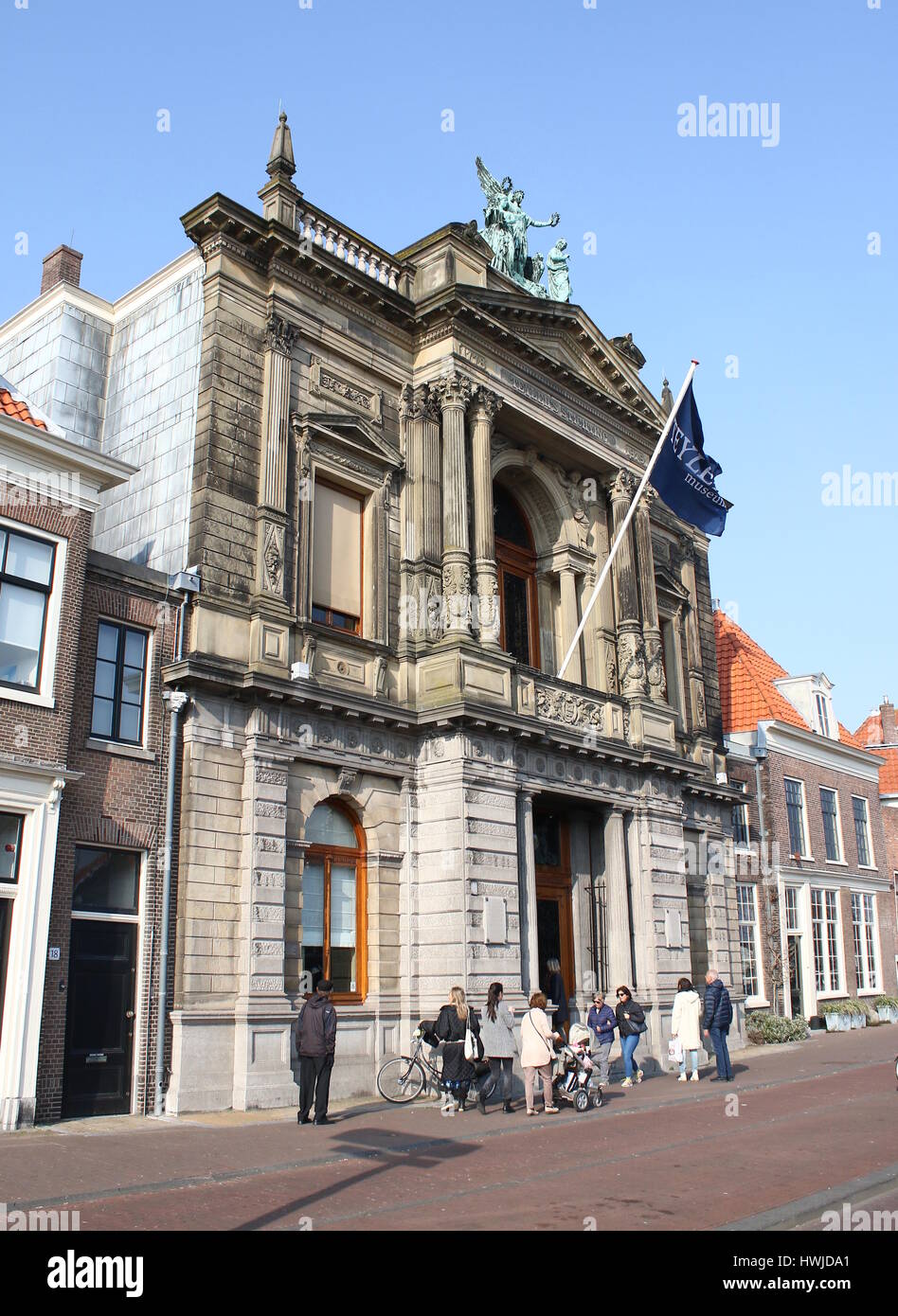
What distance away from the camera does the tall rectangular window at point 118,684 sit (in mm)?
17328

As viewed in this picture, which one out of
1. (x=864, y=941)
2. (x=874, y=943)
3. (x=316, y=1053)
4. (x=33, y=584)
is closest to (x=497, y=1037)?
(x=316, y=1053)

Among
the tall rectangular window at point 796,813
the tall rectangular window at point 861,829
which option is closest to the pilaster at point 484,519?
the tall rectangular window at point 796,813

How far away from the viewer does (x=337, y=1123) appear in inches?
620

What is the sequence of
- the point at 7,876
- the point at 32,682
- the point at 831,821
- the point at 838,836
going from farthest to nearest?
1. the point at 838,836
2. the point at 831,821
3. the point at 32,682
4. the point at 7,876

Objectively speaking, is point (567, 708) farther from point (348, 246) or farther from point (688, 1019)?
point (348, 246)

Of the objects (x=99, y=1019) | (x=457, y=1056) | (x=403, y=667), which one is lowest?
(x=457, y=1056)

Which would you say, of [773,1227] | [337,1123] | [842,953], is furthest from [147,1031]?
[842,953]

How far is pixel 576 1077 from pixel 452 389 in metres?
13.1

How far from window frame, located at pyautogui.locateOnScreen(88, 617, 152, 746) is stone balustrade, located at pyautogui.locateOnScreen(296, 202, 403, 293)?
27.0 ft

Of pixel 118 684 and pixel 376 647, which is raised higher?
pixel 376 647

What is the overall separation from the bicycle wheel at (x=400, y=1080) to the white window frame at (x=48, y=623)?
807cm

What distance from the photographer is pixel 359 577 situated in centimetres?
2205

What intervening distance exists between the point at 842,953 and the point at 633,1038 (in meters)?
19.4
